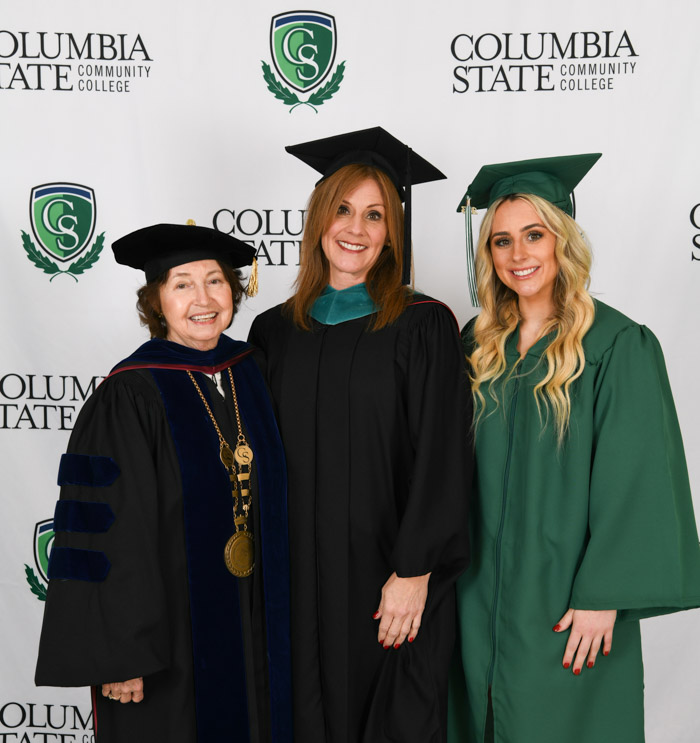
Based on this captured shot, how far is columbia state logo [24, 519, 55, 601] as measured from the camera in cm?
321

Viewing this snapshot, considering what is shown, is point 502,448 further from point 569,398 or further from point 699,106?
point 699,106

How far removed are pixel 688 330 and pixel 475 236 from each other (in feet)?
3.23

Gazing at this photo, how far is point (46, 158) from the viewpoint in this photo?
318 cm

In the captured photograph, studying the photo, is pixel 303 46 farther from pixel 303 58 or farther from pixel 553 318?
pixel 553 318

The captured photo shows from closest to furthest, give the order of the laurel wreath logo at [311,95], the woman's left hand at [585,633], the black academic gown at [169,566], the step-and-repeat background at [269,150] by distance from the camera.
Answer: the black academic gown at [169,566], the woman's left hand at [585,633], the step-and-repeat background at [269,150], the laurel wreath logo at [311,95]

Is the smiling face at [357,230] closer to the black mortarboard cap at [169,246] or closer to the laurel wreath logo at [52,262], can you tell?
Answer: the black mortarboard cap at [169,246]

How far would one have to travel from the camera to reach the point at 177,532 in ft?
6.57

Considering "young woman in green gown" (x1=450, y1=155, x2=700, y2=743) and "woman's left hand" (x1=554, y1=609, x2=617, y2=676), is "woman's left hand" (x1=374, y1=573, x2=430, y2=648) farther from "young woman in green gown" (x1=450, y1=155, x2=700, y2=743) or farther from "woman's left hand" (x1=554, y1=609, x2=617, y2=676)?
"woman's left hand" (x1=554, y1=609, x2=617, y2=676)

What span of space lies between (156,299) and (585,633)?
1550mm

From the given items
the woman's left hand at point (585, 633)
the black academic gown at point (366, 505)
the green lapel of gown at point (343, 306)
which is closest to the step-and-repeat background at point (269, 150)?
the green lapel of gown at point (343, 306)

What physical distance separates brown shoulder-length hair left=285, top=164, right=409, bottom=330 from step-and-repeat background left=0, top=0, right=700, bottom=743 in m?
0.87

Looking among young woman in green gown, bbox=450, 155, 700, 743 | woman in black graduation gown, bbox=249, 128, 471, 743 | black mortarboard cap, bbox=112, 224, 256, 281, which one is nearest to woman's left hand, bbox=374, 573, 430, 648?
woman in black graduation gown, bbox=249, 128, 471, 743

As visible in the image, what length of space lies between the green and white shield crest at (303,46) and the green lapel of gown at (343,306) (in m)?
1.27

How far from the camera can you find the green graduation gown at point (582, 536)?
6.31ft
